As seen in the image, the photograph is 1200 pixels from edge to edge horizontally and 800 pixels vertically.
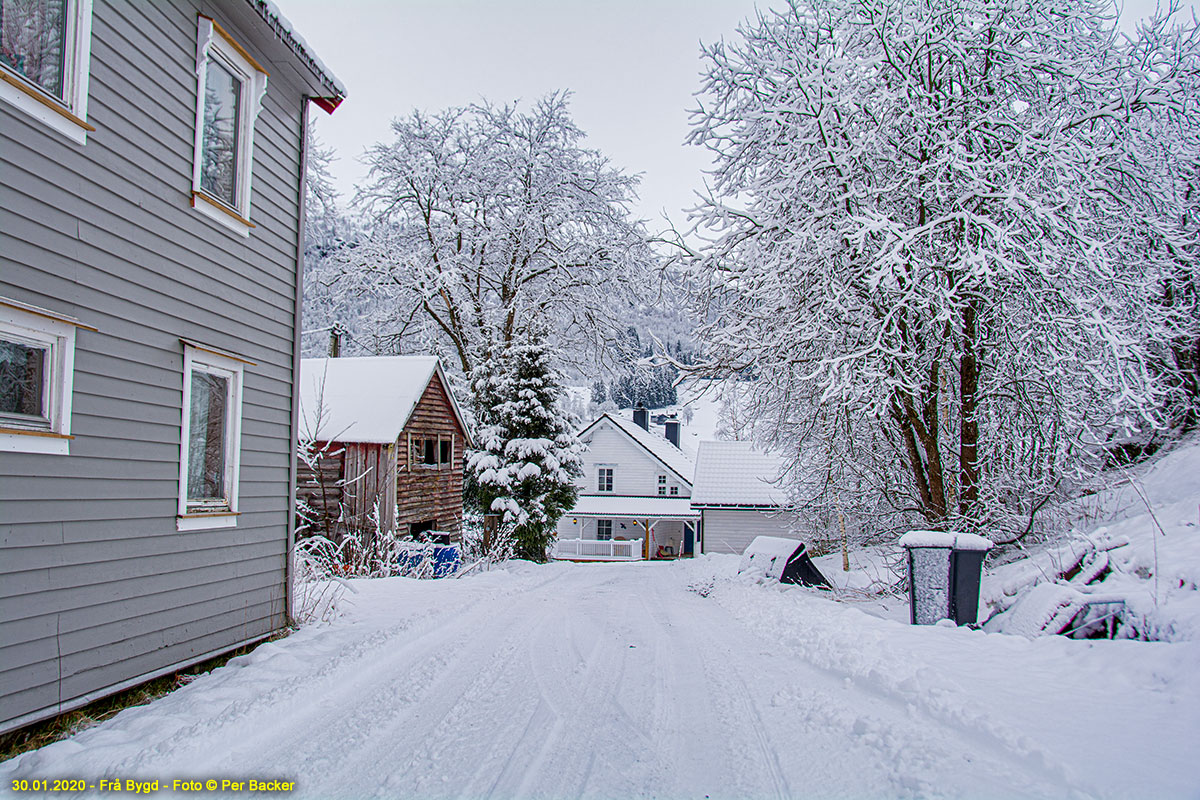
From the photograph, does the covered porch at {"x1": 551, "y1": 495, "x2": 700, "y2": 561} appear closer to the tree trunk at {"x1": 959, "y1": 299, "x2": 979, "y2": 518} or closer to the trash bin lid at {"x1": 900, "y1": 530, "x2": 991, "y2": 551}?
the tree trunk at {"x1": 959, "y1": 299, "x2": 979, "y2": 518}

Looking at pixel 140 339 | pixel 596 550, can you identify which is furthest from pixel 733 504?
pixel 140 339

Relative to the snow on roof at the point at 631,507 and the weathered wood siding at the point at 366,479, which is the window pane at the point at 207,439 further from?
the snow on roof at the point at 631,507

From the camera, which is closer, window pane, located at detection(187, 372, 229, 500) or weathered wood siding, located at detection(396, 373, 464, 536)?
window pane, located at detection(187, 372, 229, 500)

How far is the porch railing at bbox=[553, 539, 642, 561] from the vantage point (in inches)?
1226

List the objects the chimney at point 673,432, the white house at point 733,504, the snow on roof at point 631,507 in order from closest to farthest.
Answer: the white house at point 733,504 < the snow on roof at point 631,507 < the chimney at point 673,432

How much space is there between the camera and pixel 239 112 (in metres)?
6.56

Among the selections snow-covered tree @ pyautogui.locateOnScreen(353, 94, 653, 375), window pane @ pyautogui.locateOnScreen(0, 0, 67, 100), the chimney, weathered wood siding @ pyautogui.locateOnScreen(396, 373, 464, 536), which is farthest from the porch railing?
window pane @ pyautogui.locateOnScreen(0, 0, 67, 100)

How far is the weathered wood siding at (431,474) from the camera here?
53.1 ft

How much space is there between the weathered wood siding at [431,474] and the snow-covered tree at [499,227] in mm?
3047

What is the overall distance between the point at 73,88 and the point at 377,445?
35.4ft

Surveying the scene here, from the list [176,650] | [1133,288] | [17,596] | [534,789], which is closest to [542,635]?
[176,650]

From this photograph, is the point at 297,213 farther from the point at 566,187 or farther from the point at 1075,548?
the point at 566,187

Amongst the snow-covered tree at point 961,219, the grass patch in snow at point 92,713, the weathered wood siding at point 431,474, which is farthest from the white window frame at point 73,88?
the weathered wood siding at point 431,474

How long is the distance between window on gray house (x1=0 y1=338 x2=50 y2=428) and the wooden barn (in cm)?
921
